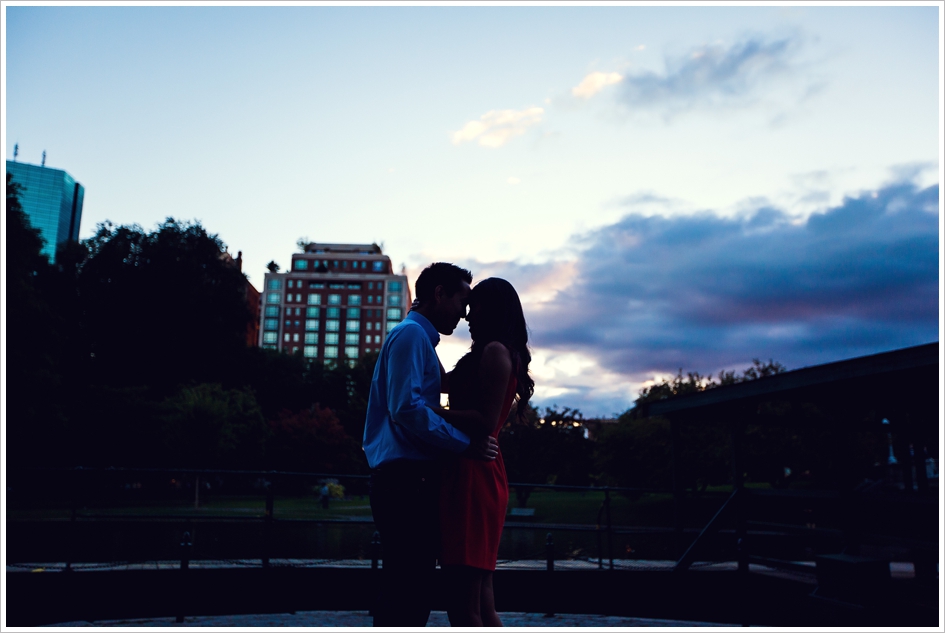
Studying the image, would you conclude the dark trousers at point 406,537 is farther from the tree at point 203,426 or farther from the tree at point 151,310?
the tree at point 151,310

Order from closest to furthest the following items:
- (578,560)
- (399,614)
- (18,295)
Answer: (399,614)
(578,560)
(18,295)

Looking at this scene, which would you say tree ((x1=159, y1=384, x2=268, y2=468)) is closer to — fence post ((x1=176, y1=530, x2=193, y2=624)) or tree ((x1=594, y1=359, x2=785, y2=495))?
tree ((x1=594, y1=359, x2=785, y2=495))

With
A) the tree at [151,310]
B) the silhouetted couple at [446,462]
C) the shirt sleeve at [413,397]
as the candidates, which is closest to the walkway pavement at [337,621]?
the silhouetted couple at [446,462]

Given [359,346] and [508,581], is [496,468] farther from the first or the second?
[359,346]

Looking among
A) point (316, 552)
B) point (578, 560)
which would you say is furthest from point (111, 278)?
point (578, 560)

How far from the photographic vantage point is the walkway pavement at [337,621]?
666 centimetres

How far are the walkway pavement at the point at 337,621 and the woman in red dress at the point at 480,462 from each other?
401cm

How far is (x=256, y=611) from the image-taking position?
7.48m

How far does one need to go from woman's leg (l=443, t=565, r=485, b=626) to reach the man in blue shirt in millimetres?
104

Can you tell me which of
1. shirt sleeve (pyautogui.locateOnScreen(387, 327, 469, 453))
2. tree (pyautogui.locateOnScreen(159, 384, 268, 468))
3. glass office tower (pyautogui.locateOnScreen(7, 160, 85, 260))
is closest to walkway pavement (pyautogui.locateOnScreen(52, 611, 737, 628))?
shirt sleeve (pyautogui.locateOnScreen(387, 327, 469, 453))

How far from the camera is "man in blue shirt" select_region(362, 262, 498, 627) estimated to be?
2842 mm

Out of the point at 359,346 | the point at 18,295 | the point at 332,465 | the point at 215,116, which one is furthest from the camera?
the point at 359,346

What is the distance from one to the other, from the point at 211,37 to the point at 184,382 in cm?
3375

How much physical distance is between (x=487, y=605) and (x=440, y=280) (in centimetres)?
152
